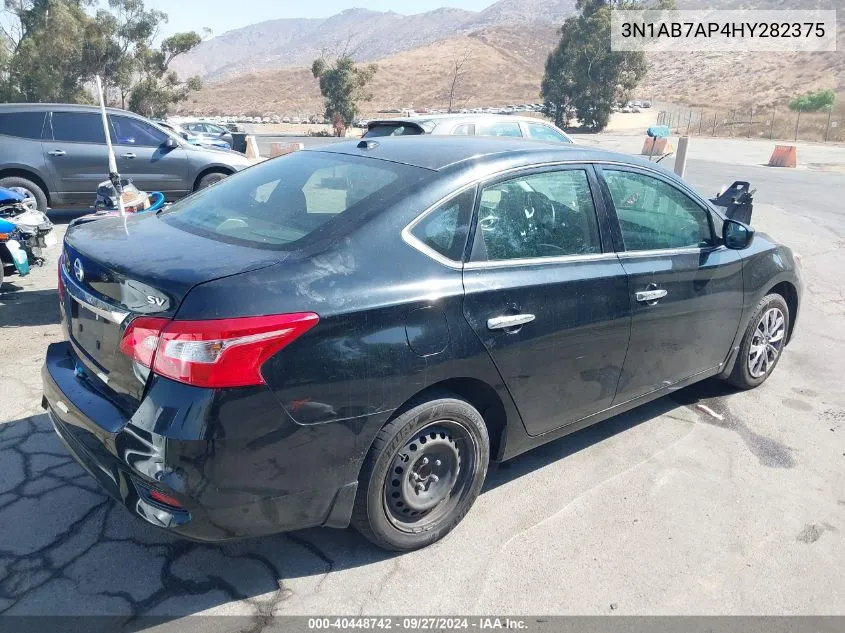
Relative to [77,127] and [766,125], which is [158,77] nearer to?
[77,127]

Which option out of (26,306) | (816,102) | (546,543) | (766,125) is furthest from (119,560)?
(816,102)

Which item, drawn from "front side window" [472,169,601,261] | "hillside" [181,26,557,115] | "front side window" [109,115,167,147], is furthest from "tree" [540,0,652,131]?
"front side window" [472,169,601,261]

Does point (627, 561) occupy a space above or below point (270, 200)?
below

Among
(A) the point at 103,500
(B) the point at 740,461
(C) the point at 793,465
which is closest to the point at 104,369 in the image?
(A) the point at 103,500

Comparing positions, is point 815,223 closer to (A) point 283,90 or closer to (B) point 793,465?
(B) point 793,465

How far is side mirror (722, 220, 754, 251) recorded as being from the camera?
4.19 meters

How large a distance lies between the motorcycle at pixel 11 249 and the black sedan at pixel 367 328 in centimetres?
341

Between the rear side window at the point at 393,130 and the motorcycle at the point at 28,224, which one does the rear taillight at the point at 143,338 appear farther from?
the rear side window at the point at 393,130

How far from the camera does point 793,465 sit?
12.8 feet

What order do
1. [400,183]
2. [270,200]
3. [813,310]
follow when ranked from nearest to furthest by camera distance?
[400,183] → [270,200] → [813,310]

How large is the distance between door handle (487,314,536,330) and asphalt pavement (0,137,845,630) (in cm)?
98

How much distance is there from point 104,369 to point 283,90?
105 m

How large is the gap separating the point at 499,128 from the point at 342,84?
3440 cm

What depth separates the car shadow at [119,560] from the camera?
8.57 feet
